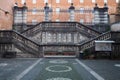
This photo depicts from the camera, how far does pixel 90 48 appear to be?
21891mm

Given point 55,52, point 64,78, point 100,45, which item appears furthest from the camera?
point 55,52

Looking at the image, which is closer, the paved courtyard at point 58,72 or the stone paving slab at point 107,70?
the paved courtyard at point 58,72

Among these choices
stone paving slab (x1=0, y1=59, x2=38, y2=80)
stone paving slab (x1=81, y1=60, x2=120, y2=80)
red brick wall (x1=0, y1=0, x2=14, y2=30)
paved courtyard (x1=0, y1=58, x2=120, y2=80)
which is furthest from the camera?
red brick wall (x1=0, y1=0, x2=14, y2=30)

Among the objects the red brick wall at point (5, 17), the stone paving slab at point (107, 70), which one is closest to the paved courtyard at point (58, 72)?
the stone paving slab at point (107, 70)

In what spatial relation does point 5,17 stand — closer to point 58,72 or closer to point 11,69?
point 11,69

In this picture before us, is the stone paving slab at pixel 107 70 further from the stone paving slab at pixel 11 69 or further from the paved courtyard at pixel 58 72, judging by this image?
the stone paving slab at pixel 11 69

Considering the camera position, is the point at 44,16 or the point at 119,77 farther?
the point at 44,16

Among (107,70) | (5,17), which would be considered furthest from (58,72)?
A: (5,17)

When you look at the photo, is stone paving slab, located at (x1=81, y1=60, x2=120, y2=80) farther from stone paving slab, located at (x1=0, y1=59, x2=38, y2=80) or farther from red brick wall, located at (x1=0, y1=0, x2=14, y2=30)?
red brick wall, located at (x1=0, y1=0, x2=14, y2=30)

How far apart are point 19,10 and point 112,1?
152 feet

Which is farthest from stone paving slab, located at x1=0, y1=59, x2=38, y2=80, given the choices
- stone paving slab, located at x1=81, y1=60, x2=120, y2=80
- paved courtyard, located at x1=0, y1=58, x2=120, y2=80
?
stone paving slab, located at x1=81, y1=60, x2=120, y2=80

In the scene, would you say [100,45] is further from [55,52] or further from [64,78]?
[64,78]

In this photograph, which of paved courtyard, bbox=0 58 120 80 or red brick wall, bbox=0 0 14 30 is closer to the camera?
paved courtyard, bbox=0 58 120 80

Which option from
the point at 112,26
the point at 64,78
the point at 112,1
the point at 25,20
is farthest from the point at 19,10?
the point at 112,1
